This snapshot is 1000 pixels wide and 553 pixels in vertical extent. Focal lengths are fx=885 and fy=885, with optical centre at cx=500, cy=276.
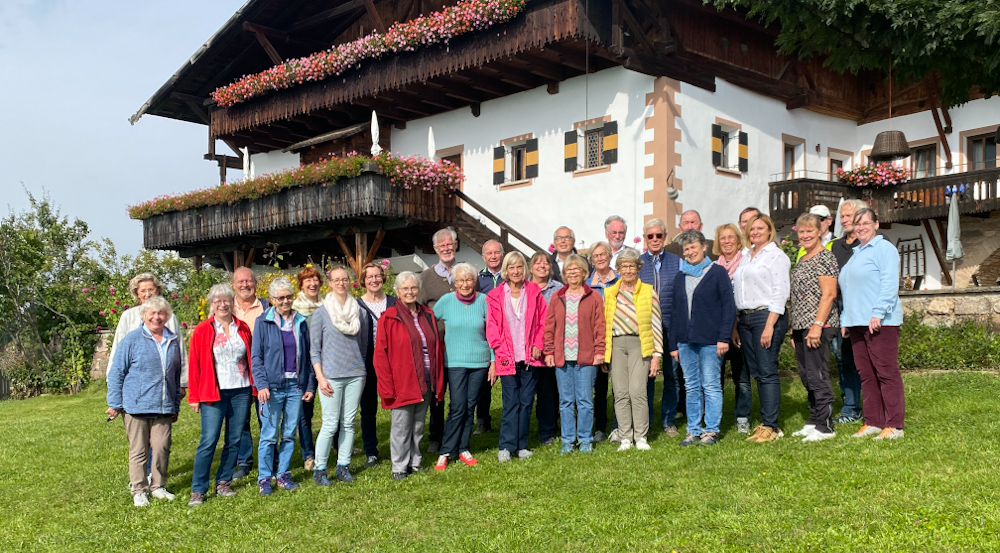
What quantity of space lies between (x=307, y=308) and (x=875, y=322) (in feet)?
14.8

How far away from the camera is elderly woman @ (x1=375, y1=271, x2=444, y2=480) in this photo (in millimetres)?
7008

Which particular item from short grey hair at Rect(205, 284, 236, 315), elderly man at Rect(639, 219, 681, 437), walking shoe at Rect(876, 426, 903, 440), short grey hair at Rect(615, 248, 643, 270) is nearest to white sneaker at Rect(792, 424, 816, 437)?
walking shoe at Rect(876, 426, 903, 440)

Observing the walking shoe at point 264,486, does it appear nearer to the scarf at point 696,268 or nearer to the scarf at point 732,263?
the scarf at point 696,268

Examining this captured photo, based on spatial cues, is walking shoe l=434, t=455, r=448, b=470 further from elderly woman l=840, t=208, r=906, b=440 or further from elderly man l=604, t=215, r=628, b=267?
elderly woman l=840, t=208, r=906, b=440

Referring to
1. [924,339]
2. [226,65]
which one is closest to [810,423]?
[924,339]

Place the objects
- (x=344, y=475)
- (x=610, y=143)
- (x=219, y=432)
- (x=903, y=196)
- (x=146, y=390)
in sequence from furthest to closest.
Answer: (x=903, y=196)
(x=610, y=143)
(x=344, y=475)
(x=219, y=432)
(x=146, y=390)

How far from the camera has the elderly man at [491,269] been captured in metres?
8.10

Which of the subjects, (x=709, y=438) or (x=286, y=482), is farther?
(x=709, y=438)

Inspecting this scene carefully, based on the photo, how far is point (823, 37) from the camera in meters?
7.30

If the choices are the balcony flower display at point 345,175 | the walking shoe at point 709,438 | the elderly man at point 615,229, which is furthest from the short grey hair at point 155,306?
the balcony flower display at point 345,175

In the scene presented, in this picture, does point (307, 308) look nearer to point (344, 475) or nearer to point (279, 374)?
point (279, 374)

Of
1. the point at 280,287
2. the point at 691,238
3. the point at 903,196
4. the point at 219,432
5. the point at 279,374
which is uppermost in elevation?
the point at 903,196

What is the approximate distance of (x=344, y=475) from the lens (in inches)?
277

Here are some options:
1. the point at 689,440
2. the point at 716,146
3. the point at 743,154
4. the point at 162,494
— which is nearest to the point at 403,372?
the point at 162,494
